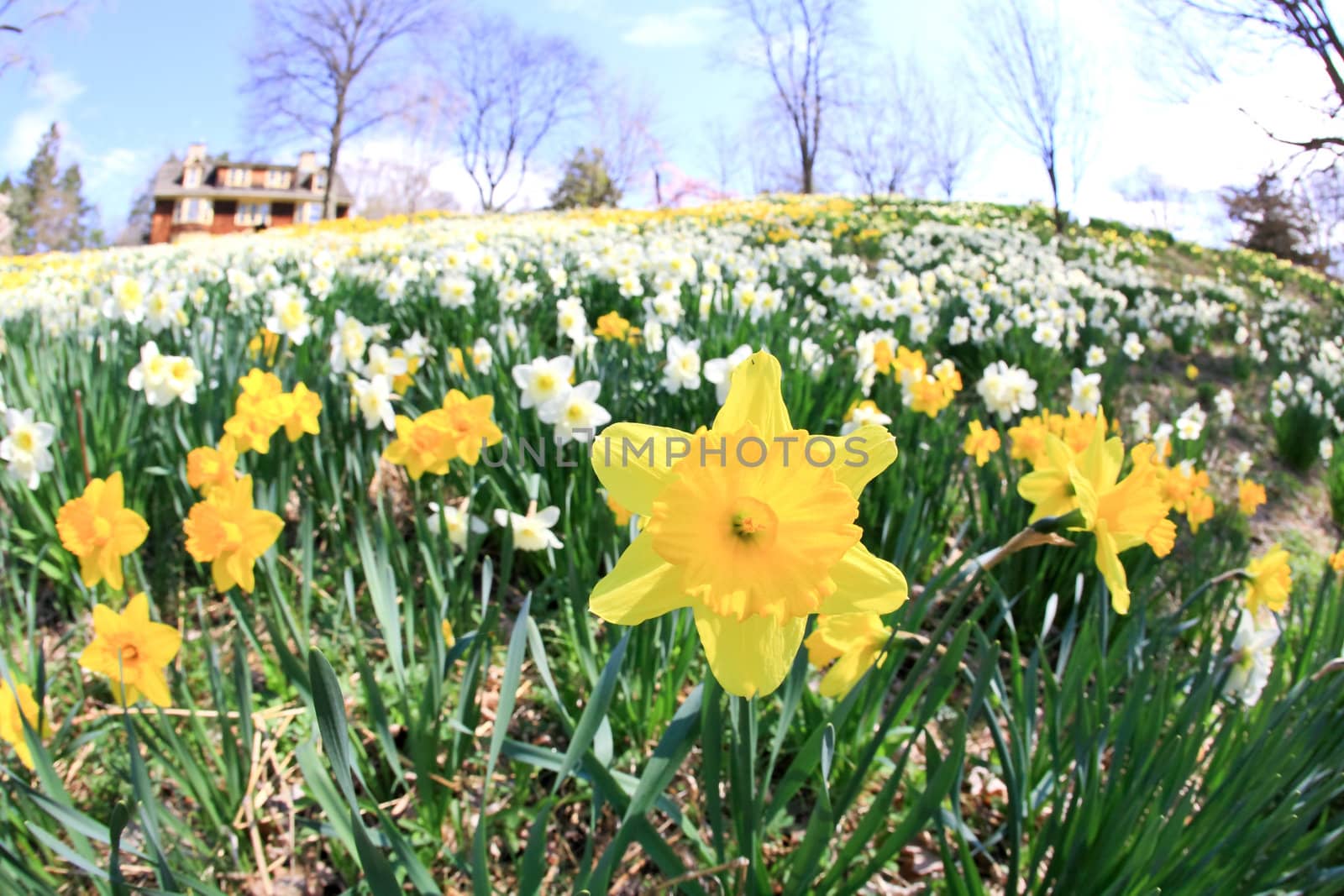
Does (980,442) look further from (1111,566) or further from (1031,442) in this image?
(1111,566)

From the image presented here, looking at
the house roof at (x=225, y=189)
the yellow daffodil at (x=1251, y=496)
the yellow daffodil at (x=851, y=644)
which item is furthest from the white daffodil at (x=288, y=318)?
the house roof at (x=225, y=189)

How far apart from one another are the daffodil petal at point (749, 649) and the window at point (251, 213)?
193 ft

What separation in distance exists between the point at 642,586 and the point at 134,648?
81 centimetres

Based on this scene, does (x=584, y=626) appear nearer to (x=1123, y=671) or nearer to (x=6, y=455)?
(x=1123, y=671)

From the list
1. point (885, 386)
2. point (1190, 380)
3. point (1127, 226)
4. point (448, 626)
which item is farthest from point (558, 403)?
point (1127, 226)

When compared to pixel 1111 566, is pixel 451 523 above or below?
below

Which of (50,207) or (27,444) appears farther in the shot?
(50,207)

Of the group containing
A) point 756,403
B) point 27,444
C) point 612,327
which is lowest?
point 27,444

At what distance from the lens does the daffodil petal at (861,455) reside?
675mm

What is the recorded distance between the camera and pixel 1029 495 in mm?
1077

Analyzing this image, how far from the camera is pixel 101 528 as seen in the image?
1.10 metres

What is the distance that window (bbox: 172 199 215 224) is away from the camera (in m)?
50.1

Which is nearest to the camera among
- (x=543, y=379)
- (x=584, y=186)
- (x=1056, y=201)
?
(x=543, y=379)

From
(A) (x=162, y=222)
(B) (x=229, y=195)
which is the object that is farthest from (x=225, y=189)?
(A) (x=162, y=222)
